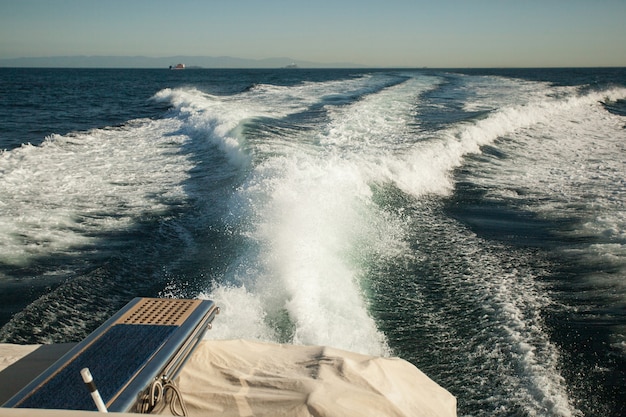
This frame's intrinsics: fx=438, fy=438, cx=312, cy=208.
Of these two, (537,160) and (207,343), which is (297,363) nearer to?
(207,343)

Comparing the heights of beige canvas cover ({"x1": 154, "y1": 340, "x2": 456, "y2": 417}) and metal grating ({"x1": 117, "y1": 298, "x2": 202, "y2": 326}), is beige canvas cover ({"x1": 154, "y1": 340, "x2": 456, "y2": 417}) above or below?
below

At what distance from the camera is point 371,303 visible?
4766 mm

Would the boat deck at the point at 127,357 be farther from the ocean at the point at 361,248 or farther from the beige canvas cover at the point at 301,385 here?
the ocean at the point at 361,248

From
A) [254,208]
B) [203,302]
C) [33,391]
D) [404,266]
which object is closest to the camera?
[33,391]

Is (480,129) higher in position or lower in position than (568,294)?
higher

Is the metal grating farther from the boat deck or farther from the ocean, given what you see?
the ocean

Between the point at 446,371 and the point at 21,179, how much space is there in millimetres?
10019

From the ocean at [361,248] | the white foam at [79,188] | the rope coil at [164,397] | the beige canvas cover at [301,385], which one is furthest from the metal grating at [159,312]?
the white foam at [79,188]

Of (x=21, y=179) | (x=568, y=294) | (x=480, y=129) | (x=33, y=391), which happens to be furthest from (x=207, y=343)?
(x=480, y=129)

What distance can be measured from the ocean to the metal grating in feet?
4.30

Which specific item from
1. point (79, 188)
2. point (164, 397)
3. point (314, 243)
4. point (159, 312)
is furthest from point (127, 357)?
point (79, 188)

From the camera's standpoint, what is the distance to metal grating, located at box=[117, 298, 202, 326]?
2.71 metres

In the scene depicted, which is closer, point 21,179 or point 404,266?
point 404,266

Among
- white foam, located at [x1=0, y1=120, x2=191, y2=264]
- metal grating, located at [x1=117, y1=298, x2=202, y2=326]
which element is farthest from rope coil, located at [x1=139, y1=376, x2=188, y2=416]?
white foam, located at [x1=0, y1=120, x2=191, y2=264]
